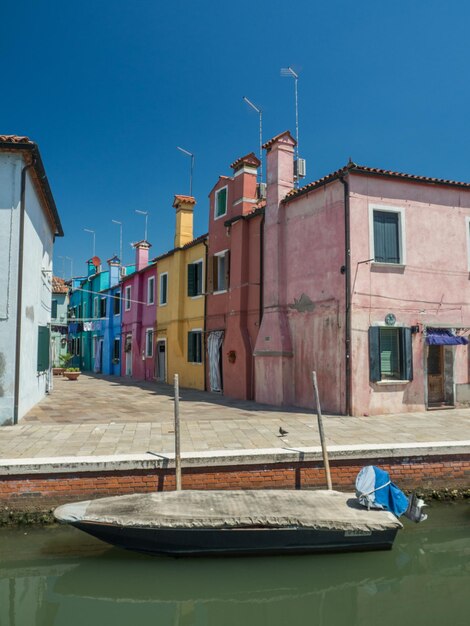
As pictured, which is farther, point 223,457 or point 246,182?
point 246,182

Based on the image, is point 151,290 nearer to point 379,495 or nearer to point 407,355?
point 407,355

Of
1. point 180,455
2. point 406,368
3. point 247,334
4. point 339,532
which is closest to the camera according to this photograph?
point 339,532

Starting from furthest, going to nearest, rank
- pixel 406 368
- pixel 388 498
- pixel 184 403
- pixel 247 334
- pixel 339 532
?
pixel 247 334 < pixel 184 403 < pixel 406 368 < pixel 388 498 < pixel 339 532

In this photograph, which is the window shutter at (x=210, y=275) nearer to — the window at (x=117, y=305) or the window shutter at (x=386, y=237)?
the window shutter at (x=386, y=237)

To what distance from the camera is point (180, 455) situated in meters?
7.46

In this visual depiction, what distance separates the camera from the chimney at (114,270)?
32688mm

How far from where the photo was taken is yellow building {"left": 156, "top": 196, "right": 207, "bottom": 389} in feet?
65.3

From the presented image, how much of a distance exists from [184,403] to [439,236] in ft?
27.8

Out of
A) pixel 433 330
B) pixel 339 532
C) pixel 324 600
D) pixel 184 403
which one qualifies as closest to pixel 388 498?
pixel 339 532

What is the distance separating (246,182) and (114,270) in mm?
18111

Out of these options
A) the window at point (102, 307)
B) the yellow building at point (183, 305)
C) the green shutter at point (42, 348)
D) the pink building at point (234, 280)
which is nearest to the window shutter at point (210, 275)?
the pink building at point (234, 280)

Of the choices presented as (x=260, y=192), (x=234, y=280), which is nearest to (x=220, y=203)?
(x=260, y=192)

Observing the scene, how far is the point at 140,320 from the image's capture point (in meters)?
26.7

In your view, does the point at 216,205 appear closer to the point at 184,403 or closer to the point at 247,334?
the point at 247,334
